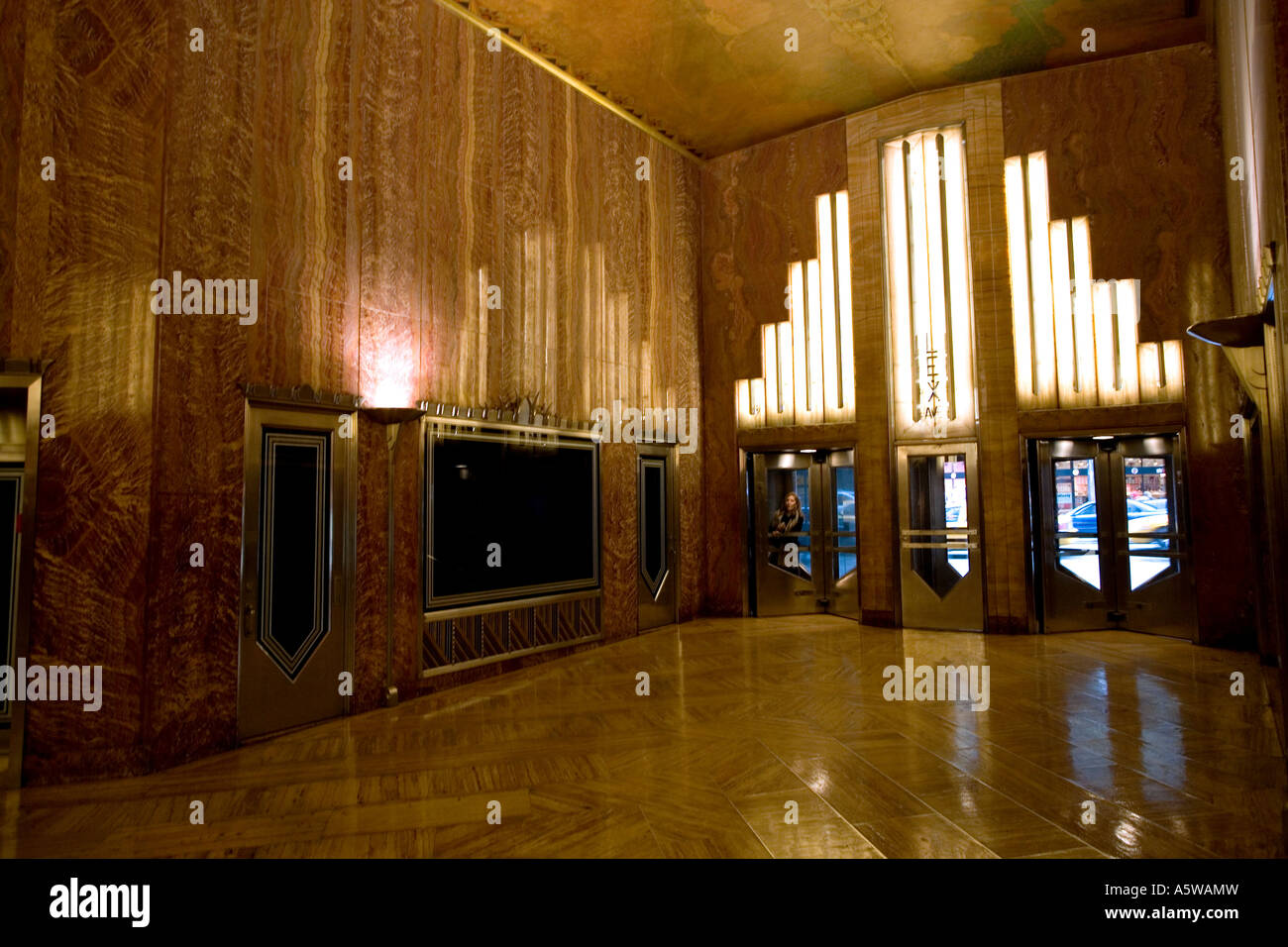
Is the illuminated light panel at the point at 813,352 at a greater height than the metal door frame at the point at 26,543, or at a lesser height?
greater

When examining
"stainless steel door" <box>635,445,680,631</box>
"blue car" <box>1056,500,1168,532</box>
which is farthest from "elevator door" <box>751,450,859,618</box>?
"blue car" <box>1056,500,1168,532</box>

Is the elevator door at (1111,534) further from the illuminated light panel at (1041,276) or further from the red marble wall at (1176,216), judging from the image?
the illuminated light panel at (1041,276)

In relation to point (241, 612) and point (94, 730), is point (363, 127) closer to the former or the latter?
point (241, 612)

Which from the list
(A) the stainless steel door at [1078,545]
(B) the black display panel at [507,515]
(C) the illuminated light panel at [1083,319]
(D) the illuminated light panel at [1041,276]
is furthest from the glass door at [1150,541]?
(B) the black display panel at [507,515]

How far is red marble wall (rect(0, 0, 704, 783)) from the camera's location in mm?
4160

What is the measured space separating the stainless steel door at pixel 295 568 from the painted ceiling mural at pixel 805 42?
4.12 metres

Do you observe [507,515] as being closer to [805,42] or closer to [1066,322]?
[805,42]

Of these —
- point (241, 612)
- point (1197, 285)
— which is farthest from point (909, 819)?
point (1197, 285)

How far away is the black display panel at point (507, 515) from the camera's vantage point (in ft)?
20.5

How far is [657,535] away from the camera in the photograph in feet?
29.5

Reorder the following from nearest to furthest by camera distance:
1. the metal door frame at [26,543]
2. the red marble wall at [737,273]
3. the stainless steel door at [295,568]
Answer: the metal door frame at [26,543] < the stainless steel door at [295,568] < the red marble wall at [737,273]

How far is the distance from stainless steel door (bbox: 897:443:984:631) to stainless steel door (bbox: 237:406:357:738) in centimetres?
613

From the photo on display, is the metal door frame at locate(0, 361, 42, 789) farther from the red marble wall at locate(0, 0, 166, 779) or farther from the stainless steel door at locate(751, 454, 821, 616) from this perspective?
the stainless steel door at locate(751, 454, 821, 616)

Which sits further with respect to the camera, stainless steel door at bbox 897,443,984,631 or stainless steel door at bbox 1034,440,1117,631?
stainless steel door at bbox 897,443,984,631
